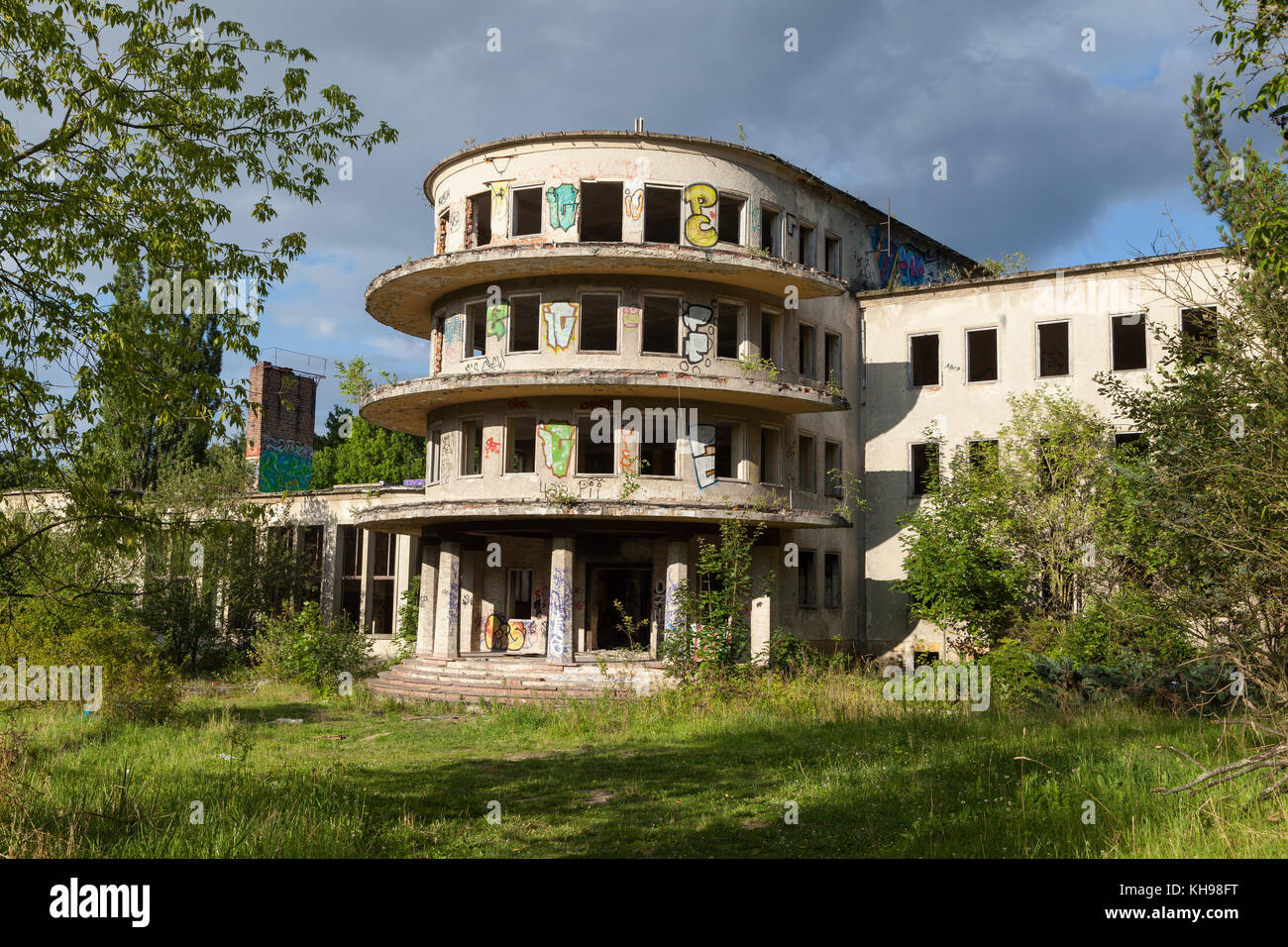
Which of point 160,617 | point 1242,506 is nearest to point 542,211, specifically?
point 160,617

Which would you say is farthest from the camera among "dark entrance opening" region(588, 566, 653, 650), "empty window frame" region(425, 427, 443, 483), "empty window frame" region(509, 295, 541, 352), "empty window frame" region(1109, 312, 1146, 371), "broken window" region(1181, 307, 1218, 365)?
"empty window frame" region(1109, 312, 1146, 371)

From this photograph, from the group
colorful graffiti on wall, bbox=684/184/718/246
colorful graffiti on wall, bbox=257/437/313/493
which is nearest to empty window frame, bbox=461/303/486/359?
colorful graffiti on wall, bbox=684/184/718/246

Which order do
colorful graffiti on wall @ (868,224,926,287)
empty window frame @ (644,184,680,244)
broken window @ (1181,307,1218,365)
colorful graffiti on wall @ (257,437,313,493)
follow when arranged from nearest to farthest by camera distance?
broken window @ (1181,307,1218,365)
empty window frame @ (644,184,680,244)
colorful graffiti on wall @ (868,224,926,287)
colorful graffiti on wall @ (257,437,313,493)

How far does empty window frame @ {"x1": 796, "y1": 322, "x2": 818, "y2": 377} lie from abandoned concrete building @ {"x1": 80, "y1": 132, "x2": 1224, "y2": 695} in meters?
0.08

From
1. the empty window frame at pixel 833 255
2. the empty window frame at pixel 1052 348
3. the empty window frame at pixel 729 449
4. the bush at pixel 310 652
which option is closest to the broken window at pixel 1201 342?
the empty window frame at pixel 729 449

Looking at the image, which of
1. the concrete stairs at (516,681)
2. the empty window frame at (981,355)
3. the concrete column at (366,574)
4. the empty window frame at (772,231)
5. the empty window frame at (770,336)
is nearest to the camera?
the concrete stairs at (516,681)

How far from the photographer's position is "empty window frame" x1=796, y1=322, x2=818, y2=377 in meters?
28.8

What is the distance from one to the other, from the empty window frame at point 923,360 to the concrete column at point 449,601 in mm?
14721

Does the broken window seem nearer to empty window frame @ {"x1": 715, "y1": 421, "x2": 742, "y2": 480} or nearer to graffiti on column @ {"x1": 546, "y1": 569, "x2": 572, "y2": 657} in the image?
empty window frame @ {"x1": 715, "y1": 421, "x2": 742, "y2": 480}

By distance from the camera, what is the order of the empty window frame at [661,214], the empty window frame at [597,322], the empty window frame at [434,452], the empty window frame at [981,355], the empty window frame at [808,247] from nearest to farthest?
1. the empty window frame at [597,322]
2. the empty window frame at [661,214]
3. the empty window frame at [434,452]
4. the empty window frame at [808,247]
5. the empty window frame at [981,355]

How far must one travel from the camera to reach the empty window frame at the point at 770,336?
26.6 m

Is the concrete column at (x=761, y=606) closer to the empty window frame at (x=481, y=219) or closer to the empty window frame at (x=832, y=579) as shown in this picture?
the empty window frame at (x=832, y=579)

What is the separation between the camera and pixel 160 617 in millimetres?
29078

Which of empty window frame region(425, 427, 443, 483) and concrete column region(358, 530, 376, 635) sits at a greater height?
empty window frame region(425, 427, 443, 483)
